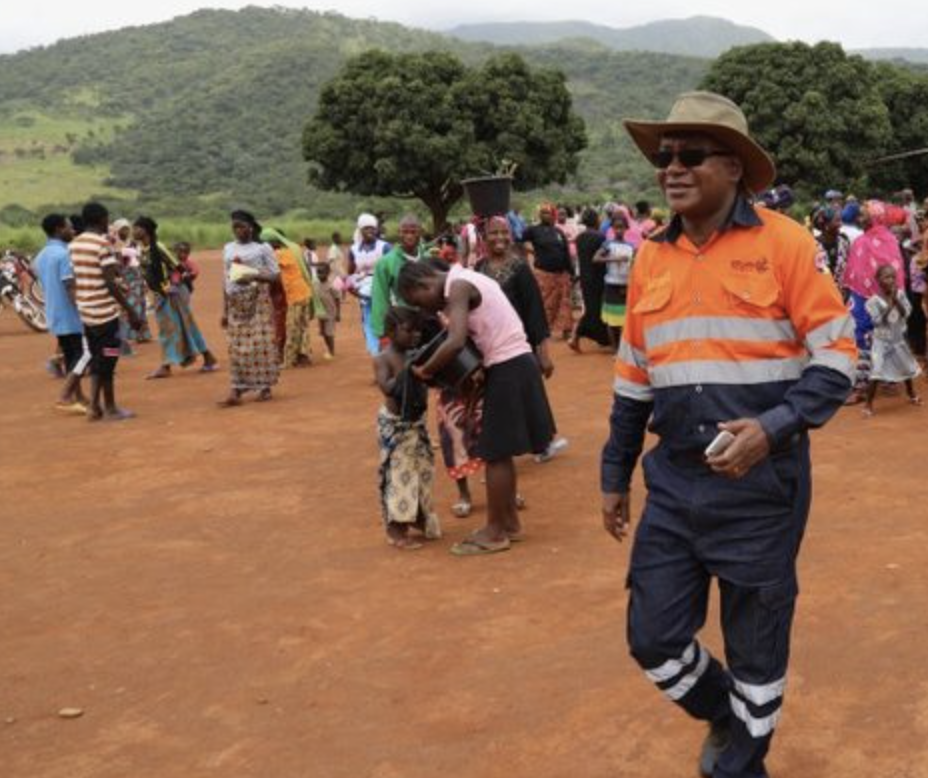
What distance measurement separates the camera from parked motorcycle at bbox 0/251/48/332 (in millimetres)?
18484

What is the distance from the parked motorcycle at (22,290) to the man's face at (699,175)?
17.1 metres

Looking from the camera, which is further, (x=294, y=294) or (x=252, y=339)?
(x=294, y=294)

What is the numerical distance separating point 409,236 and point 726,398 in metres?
5.54

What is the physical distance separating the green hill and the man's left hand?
168 ft

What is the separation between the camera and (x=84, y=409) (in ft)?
33.5

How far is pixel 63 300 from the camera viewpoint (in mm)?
10117

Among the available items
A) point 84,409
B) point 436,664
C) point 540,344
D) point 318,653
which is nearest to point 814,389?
point 436,664

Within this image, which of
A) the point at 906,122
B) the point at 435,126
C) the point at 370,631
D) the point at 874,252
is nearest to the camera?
the point at 370,631

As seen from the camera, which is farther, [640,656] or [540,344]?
[540,344]

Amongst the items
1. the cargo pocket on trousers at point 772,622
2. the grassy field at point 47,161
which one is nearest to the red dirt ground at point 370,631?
the cargo pocket on trousers at point 772,622

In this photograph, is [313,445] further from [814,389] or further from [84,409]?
[814,389]

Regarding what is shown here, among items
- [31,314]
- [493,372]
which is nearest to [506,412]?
[493,372]

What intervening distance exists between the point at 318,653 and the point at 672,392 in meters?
2.20

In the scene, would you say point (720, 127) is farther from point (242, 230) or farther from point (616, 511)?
point (242, 230)
